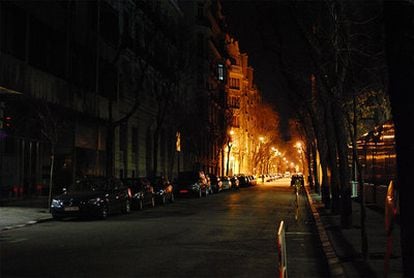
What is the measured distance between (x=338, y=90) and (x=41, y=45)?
19084mm

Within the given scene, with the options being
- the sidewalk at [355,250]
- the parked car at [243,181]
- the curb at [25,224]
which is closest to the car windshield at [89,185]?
the curb at [25,224]

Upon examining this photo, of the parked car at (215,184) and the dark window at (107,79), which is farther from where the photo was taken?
the parked car at (215,184)

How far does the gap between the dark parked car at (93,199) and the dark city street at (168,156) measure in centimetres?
5

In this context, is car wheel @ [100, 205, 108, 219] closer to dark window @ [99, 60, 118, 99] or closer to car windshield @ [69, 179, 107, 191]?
car windshield @ [69, 179, 107, 191]

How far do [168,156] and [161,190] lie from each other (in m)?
25.7

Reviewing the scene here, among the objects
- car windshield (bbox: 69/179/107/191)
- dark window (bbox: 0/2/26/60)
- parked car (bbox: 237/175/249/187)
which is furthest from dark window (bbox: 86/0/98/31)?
parked car (bbox: 237/175/249/187)

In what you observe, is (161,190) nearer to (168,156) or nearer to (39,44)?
(39,44)

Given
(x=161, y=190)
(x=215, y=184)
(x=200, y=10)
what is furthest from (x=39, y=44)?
(x=200, y=10)

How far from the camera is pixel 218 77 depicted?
93.3m

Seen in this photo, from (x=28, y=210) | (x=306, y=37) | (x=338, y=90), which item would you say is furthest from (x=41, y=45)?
(x=338, y=90)

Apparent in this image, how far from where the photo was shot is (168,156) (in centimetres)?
6000

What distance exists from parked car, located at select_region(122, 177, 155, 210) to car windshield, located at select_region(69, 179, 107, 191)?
3.77 m

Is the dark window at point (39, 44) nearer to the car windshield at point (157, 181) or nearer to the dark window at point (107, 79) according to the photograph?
the dark window at point (107, 79)

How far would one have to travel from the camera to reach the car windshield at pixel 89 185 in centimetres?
2416
